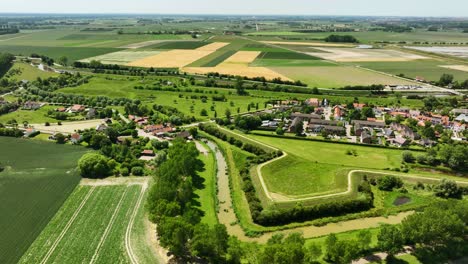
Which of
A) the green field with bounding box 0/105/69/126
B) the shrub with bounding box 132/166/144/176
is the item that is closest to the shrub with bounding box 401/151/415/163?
the shrub with bounding box 132/166/144/176

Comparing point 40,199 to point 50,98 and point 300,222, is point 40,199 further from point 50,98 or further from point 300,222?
point 50,98

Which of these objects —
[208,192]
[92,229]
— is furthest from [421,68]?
[92,229]

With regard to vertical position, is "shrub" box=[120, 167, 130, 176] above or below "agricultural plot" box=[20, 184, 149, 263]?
above

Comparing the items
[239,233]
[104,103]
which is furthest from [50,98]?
[239,233]

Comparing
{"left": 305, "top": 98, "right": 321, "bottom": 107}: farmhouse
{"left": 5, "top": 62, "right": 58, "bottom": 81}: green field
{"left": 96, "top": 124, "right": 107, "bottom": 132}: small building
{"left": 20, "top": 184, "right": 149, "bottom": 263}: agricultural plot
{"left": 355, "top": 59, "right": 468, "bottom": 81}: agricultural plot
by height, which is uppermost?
{"left": 355, "top": 59, "right": 468, "bottom": 81}: agricultural plot

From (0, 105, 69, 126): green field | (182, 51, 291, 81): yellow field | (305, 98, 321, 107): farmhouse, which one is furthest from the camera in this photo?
(182, 51, 291, 81): yellow field

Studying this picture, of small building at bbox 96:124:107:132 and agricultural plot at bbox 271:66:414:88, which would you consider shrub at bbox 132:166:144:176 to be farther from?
agricultural plot at bbox 271:66:414:88

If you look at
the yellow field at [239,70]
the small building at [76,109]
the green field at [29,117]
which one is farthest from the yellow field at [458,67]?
the green field at [29,117]
